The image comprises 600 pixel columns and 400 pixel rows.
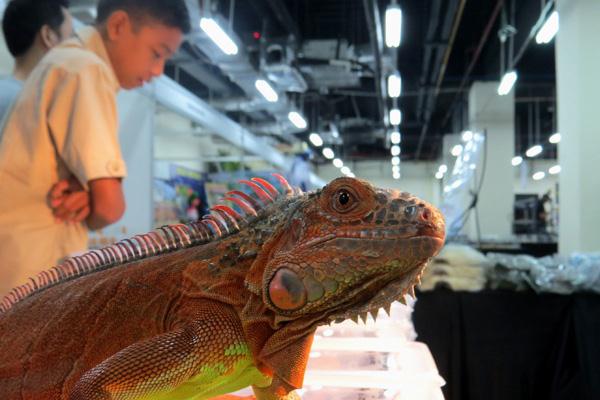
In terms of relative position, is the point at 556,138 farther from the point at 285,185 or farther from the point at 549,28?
the point at 285,185

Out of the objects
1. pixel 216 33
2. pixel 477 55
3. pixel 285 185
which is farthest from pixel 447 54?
pixel 285 185

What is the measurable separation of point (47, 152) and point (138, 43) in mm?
531

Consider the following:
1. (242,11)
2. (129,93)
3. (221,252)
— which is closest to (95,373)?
(221,252)

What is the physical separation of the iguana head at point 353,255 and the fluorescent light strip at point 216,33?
414 centimetres

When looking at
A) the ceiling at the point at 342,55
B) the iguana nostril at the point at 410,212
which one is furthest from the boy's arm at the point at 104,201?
the ceiling at the point at 342,55

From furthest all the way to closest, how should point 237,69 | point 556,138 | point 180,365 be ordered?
point 556,138 < point 237,69 < point 180,365

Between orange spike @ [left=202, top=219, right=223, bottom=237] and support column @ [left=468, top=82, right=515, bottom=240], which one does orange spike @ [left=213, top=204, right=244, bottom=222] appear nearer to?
orange spike @ [left=202, top=219, right=223, bottom=237]

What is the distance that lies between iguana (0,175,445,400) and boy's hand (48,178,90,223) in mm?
390

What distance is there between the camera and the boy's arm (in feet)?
4.48

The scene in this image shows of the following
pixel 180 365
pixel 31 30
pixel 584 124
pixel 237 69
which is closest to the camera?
pixel 180 365

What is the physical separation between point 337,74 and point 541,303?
21.3 feet

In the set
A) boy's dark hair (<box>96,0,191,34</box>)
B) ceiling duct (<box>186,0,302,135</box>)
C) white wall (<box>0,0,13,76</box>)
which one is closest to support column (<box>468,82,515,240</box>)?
ceiling duct (<box>186,0,302,135</box>)

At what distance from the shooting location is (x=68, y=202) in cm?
138

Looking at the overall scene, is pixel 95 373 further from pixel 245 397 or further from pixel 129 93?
pixel 129 93
